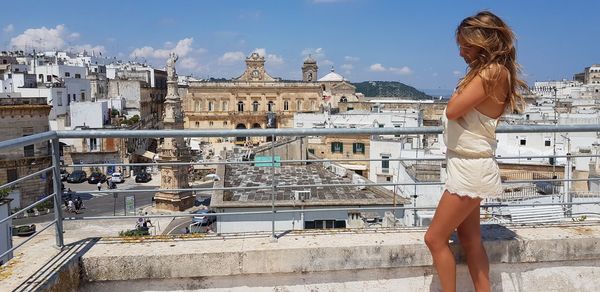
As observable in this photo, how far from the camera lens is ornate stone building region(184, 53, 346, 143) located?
72.7m

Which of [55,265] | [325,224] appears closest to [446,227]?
[55,265]

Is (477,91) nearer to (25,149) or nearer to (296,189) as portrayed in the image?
(296,189)

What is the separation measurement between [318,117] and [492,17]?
4081cm

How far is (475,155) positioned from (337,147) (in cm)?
3151

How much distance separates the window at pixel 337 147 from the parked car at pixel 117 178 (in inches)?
596

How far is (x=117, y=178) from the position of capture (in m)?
36.5

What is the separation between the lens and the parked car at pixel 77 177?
35.1m

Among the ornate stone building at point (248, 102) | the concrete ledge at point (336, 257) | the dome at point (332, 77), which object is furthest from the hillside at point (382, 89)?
the concrete ledge at point (336, 257)

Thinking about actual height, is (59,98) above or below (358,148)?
above

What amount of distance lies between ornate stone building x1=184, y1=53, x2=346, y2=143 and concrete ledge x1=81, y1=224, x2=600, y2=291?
68.1m

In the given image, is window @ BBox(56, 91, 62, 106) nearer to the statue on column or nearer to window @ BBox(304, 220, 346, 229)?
the statue on column

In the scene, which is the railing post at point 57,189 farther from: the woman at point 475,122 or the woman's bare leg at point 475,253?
the woman's bare leg at point 475,253

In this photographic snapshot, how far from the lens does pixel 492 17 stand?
9.47 ft

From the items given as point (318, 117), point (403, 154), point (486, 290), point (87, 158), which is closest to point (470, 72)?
point (486, 290)
